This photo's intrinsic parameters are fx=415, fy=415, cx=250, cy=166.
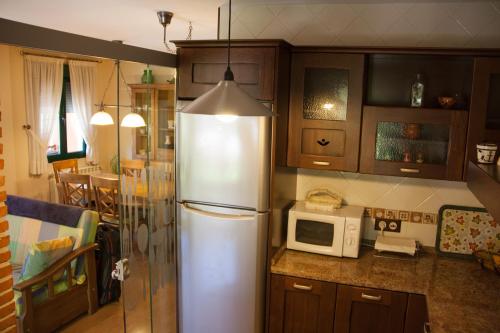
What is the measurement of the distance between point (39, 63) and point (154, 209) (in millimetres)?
3258

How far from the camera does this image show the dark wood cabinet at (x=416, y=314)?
2.21 meters

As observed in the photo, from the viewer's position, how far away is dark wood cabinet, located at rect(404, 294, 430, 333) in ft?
7.24

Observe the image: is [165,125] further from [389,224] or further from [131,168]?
[389,224]

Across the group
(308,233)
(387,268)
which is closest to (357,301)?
(387,268)

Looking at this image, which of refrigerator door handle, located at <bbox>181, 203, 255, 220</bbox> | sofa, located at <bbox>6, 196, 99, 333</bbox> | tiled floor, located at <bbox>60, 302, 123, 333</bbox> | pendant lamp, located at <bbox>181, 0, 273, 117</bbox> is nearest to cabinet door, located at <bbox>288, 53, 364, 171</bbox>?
refrigerator door handle, located at <bbox>181, 203, 255, 220</bbox>

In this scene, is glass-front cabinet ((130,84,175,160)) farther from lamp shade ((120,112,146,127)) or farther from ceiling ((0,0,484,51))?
ceiling ((0,0,484,51))

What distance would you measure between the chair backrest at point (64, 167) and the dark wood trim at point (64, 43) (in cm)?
293

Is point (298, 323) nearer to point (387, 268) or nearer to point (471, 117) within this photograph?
point (387, 268)

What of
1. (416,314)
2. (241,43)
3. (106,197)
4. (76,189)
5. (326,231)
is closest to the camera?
(416,314)

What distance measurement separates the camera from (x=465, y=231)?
2.62m

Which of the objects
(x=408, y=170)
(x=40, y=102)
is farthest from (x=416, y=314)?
(x=40, y=102)

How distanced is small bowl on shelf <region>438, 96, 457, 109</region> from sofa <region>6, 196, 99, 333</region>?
2.73m

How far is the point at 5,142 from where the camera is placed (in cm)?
457

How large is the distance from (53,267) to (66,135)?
257 cm
